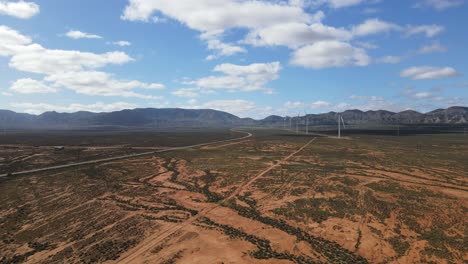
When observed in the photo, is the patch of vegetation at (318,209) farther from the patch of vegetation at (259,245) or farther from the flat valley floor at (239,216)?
the patch of vegetation at (259,245)

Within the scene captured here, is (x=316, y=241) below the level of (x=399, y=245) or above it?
above

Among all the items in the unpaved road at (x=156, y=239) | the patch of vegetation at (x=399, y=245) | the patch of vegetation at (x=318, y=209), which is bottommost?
the patch of vegetation at (x=399, y=245)

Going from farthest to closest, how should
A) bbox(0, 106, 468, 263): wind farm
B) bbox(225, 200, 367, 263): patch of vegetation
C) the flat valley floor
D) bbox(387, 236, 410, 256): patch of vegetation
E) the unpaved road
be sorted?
bbox(387, 236, 410, 256): patch of vegetation, bbox(0, 106, 468, 263): wind farm, the flat valley floor, bbox(225, 200, 367, 263): patch of vegetation, the unpaved road

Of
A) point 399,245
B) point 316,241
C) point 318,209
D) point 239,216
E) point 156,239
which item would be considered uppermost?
point 318,209

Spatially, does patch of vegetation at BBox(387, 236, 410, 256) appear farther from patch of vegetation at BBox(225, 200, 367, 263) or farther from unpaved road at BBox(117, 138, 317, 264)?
unpaved road at BBox(117, 138, 317, 264)

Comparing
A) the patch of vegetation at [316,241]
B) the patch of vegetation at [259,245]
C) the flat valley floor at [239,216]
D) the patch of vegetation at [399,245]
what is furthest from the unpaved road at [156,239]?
the patch of vegetation at [399,245]

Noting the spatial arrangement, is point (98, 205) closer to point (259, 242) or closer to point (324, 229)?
point (259, 242)

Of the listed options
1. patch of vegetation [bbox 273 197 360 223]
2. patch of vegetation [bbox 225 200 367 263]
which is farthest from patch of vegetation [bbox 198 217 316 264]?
patch of vegetation [bbox 273 197 360 223]

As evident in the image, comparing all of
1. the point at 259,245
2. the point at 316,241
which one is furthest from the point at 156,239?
the point at 316,241

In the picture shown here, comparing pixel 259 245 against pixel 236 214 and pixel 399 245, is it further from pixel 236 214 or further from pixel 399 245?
pixel 399 245

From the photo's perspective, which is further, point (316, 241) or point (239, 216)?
point (239, 216)
